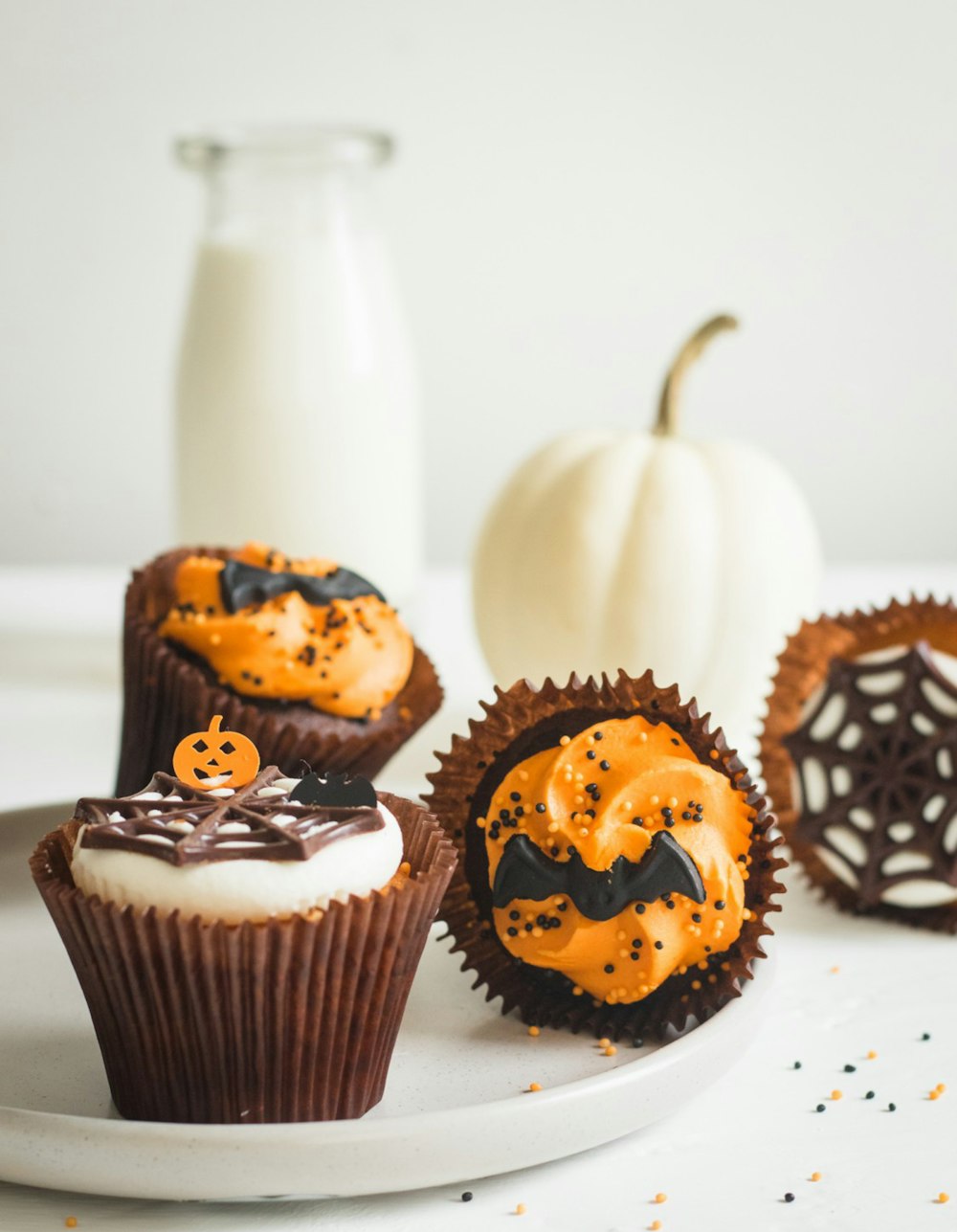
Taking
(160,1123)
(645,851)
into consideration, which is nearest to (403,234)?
(645,851)

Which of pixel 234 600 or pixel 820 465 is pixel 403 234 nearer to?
pixel 820 465

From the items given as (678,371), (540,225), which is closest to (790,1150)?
(678,371)

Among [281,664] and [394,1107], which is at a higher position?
[281,664]

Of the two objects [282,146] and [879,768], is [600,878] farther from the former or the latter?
[282,146]

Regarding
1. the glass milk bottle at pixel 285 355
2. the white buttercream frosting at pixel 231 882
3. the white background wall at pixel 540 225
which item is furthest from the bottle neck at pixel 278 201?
the white buttercream frosting at pixel 231 882

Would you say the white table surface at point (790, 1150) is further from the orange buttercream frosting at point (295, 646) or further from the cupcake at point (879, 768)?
the orange buttercream frosting at point (295, 646)

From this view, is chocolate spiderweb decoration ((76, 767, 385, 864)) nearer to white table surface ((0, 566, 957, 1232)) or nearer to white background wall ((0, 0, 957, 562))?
white table surface ((0, 566, 957, 1232))
